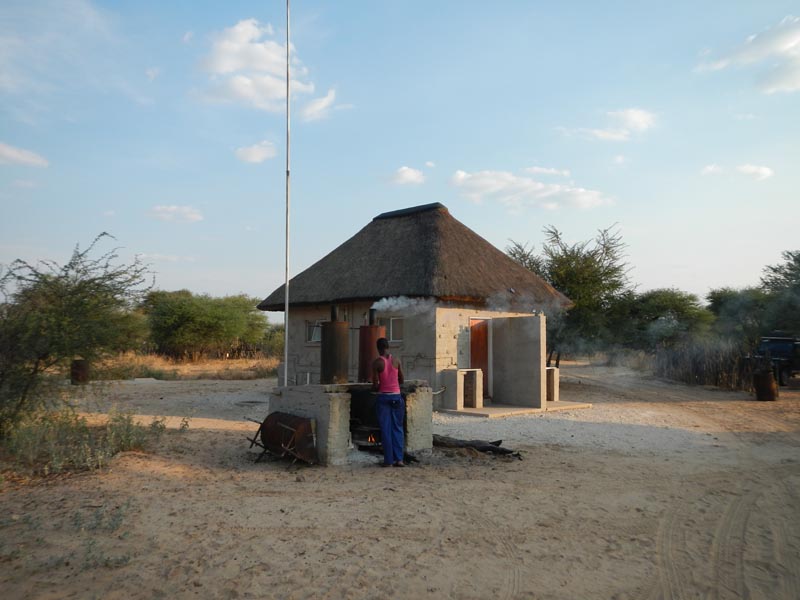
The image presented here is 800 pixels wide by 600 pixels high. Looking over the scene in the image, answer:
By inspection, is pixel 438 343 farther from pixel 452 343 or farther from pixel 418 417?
pixel 418 417

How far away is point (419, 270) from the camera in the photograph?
13695mm

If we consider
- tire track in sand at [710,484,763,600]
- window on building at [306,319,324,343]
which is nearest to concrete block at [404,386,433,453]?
tire track in sand at [710,484,763,600]

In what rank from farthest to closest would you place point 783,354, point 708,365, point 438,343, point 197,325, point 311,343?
point 197,325 < point 708,365 < point 783,354 < point 311,343 < point 438,343

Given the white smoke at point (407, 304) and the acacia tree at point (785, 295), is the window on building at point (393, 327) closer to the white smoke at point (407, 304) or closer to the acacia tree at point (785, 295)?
the white smoke at point (407, 304)

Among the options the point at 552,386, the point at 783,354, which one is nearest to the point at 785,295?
the point at 783,354

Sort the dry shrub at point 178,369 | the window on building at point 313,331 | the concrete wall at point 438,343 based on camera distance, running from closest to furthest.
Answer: the dry shrub at point 178,369, the concrete wall at point 438,343, the window on building at point 313,331

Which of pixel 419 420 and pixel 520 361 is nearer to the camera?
pixel 419 420

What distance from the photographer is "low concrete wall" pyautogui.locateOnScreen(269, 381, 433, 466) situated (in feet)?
25.2

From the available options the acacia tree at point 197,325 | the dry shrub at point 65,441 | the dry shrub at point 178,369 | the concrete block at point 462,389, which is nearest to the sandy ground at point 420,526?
the dry shrub at point 65,441

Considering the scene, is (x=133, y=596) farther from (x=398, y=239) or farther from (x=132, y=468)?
(x=398, y=239)

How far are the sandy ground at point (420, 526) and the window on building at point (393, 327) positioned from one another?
5.48 metres

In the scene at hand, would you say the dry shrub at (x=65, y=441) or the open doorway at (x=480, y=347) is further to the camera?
the open doorway at (x=480, y=347)

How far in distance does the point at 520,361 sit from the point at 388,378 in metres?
6.58

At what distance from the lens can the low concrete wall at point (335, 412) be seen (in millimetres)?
7676
